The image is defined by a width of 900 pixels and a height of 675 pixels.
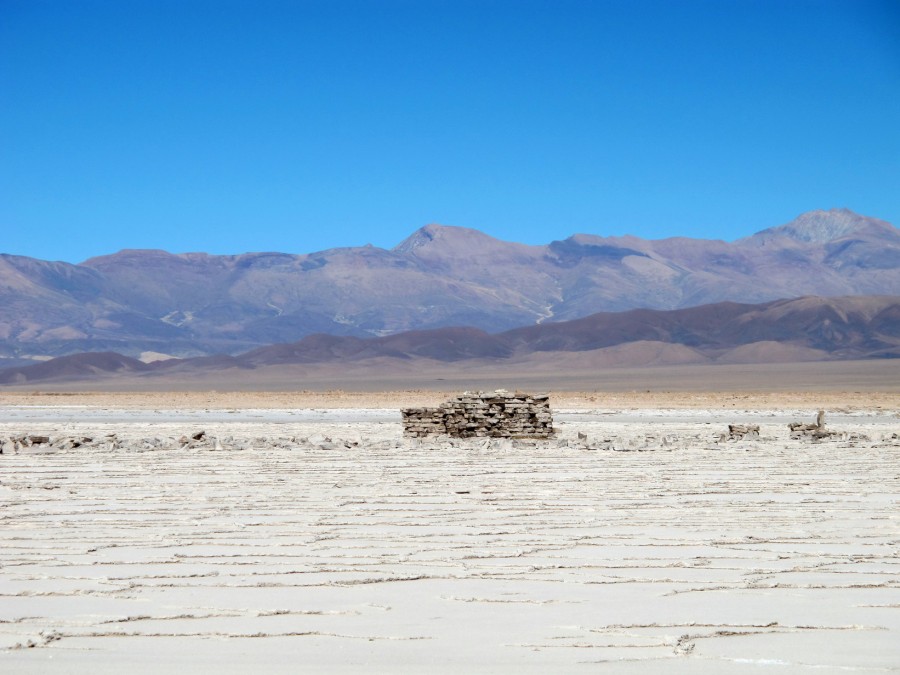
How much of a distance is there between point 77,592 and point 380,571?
1.74 m

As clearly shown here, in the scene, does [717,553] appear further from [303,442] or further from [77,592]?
[303,442]

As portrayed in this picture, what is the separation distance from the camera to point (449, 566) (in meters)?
6.99

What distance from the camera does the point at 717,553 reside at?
A: 7.42 metres

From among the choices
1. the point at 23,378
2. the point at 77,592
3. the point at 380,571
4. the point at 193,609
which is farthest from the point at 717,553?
the point at 23,378

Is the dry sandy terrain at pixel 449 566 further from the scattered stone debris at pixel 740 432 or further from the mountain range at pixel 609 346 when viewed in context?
the mountain range at pixel 609 346

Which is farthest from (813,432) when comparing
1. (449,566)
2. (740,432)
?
(449,566)

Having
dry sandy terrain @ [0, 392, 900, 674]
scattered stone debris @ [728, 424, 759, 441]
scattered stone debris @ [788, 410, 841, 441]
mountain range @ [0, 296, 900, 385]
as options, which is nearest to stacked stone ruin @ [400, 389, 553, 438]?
scattered stone debris @ [728, 424, 759, 441]

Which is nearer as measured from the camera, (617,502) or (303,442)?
(617,502)

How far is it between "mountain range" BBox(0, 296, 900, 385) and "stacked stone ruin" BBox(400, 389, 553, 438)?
86.7m

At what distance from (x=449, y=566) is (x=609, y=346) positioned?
118 metres

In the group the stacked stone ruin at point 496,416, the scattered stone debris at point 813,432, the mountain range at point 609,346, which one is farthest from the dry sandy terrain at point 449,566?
the mountain range at point 609,346

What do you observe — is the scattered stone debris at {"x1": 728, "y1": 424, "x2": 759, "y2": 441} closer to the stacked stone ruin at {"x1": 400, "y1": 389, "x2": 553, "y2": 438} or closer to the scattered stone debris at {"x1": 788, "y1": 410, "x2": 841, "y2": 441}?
the scattered stone debris at {"x1": 788, "y1": 410, "x2": 841, "y2": 441}

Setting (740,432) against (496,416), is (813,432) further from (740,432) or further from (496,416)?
(496,416)

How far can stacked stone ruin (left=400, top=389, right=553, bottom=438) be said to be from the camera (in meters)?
19.0
